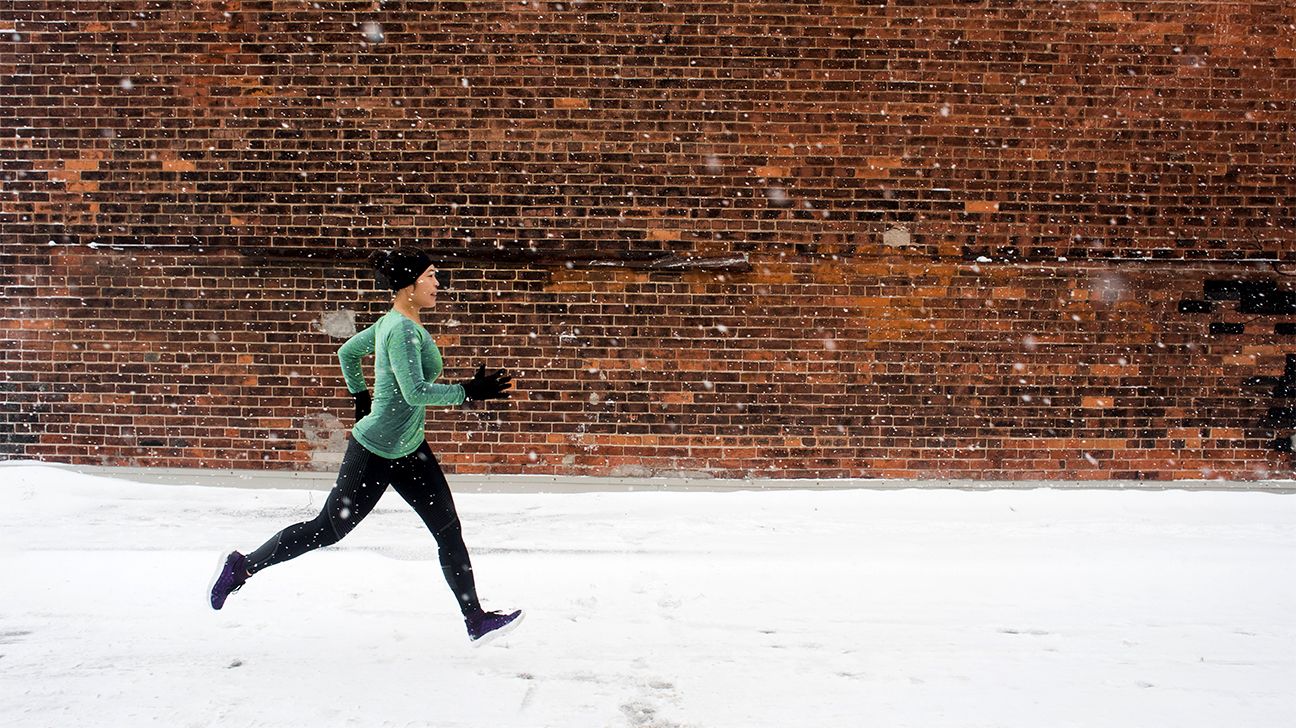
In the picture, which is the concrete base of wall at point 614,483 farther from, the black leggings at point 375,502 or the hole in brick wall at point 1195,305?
the black leggings at point 375,502

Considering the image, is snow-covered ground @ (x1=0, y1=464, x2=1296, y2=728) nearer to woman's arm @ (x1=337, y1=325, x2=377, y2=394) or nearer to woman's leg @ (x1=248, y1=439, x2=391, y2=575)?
woman's leg @ (x1=248, y1=439, x2=391, y2=575)

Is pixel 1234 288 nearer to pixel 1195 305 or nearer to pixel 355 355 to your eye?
pixel 1195 305

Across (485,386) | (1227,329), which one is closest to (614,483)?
(485,386)

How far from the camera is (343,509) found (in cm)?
323

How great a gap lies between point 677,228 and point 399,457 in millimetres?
3325

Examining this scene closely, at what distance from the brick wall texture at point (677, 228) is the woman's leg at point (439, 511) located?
2.73 m

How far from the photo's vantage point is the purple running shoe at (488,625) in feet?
11.0

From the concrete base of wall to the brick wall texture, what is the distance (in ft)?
0.32

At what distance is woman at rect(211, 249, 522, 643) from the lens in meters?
3.19

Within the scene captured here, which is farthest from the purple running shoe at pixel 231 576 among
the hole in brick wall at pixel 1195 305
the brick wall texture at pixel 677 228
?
the hole in brick wall at pixel 1195 305

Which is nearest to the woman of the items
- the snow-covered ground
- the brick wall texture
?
the snow-covered ground

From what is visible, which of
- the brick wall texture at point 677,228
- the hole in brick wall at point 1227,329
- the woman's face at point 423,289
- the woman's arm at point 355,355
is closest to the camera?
the woman's face at point 423,289

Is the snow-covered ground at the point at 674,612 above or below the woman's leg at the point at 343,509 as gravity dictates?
below

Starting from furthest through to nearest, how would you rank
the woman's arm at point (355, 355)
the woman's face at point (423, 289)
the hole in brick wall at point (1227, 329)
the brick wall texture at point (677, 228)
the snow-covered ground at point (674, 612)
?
the hole in brick wall at point (1227, 329) → the brick wall texture at point (677, 228) → the woman's arm at point (355, 355) → the woman's face at point (423, 289) → the snow-covered ground at point (674, 612)
